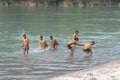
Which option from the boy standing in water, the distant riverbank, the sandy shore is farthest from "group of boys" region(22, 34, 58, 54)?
the distant riverbank

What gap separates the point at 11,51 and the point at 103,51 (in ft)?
20.0

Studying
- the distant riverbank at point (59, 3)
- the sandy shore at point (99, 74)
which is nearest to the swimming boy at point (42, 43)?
the sandy shore at point (99, 74)

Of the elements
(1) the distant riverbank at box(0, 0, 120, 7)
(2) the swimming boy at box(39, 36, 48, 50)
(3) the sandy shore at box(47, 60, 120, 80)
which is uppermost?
(3) the sandy shore at box(47, 60, 120, 80)

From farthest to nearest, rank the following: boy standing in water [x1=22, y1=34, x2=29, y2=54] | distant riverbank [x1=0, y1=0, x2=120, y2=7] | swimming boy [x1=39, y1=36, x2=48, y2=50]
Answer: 1. distant riverbank [x1=0, y1=0, x2=120, y2=7]
2. swimming boy [x1=39, y1=36, x2=48, y2=50]
3. boy standing in water [x1=22, y1=34, x2=29, y2=54]

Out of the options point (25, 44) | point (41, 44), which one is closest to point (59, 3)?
point (41, 44)

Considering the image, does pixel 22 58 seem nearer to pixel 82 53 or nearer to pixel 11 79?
pixel 82 53

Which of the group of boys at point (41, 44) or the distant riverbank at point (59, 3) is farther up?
the group of boys at point (41, 44)

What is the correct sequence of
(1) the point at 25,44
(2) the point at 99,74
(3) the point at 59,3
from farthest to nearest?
1. (3) the point at 59,3
2. (1) the point at 25,44
3. (2) the point at 99,74

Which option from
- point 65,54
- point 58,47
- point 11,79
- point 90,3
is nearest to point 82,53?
point 65,54

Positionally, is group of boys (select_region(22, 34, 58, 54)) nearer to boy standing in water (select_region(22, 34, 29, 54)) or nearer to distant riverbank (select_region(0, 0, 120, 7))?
boy standing in water (select_region(22, 34, 29, 54))

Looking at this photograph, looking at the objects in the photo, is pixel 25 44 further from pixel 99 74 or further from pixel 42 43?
pixel 99 74

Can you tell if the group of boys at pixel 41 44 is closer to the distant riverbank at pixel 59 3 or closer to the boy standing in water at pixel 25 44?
the boy standing in water at pixel 25 44

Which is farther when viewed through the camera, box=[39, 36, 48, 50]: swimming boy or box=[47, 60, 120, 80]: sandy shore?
box=[39, 36, 48, 50]: swimming boy

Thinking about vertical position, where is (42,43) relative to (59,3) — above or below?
above
